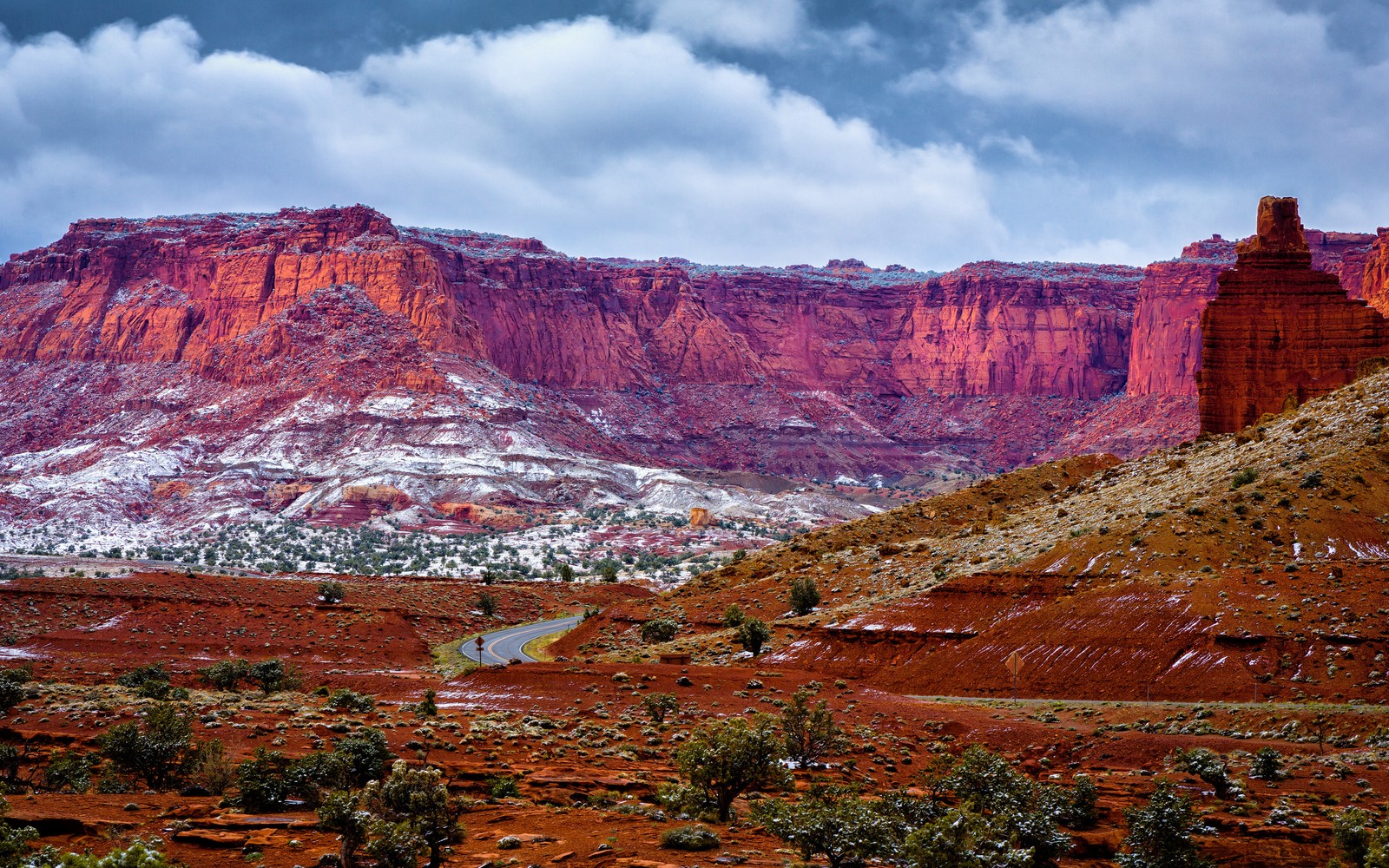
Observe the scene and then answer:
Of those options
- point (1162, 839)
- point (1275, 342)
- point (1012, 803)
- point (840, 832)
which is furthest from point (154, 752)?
point (1275, 342)

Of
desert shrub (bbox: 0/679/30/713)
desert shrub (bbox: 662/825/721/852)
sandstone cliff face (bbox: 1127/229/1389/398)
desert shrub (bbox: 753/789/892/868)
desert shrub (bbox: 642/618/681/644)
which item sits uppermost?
sandstone cliff face (bbox: 1127/229/1389/398)

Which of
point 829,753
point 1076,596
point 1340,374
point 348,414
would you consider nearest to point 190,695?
point 829,753

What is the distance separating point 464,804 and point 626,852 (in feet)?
12.4

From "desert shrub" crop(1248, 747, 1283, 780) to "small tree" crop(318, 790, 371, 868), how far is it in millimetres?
16761

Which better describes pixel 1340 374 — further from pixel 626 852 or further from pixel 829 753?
pixel 626 852

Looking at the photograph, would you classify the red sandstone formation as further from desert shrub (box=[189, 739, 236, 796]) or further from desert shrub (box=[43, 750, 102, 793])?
desert shrub (box=[43, 750, 102, 793])

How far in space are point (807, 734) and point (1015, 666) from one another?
1082 centimetres

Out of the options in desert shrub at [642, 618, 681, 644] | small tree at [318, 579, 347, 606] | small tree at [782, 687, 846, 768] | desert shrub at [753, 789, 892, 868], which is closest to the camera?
desert shrub at [753, 789, 892, 868]

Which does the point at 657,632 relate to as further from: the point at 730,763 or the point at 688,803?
the point at 688,803

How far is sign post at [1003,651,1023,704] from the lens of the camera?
35.0 metres

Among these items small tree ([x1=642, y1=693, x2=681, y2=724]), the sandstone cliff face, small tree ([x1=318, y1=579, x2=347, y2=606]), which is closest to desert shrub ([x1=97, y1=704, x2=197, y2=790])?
small tree ([x1=642, y1=693, x2=681, y2=724])

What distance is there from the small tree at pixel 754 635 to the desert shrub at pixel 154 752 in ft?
68.4

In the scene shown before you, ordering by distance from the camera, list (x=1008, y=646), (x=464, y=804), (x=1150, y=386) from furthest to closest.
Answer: (x=1150, y=386)
(x=1008, y=646)
(x=464, y=804)

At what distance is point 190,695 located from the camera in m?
35.4
